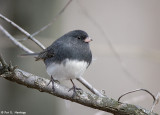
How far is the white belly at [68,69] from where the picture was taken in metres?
2.61

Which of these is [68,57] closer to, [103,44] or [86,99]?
[86,99]

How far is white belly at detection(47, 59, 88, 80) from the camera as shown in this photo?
261 cm

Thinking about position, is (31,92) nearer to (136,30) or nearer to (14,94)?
(14,94)

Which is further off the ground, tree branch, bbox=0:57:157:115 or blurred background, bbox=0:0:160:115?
blurred background, bbox=0:0:160:115

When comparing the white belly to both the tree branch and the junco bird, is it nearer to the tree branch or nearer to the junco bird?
the junco bird

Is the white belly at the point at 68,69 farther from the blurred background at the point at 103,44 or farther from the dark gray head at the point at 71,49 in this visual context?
the blurred background at the point at 103,44

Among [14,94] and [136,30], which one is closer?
[14,94]

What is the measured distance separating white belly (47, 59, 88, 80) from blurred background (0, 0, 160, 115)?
0.51 m

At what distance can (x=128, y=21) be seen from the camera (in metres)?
6.71

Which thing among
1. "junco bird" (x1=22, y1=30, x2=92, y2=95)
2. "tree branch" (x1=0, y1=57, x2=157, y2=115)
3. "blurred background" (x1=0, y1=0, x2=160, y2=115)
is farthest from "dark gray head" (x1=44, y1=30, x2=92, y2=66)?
"tree branch" (x1=0, y1=57, x2=157, y2=115)

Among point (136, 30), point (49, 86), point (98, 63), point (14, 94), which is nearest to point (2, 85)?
point (14, 94)

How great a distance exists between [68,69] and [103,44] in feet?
6.55

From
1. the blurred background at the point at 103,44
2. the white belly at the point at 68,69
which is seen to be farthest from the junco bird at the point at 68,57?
the blurred background at the point at 103,44

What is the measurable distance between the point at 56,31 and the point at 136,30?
139 inches
